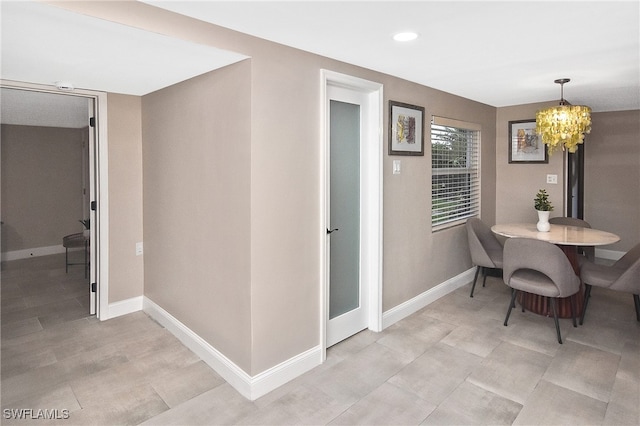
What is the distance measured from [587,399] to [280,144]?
2486 mm

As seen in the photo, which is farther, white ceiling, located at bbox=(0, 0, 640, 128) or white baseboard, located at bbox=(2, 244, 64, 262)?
white baseboard, located at bbox=(2, 244, 64, 262)

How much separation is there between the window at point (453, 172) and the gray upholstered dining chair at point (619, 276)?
1.35 m

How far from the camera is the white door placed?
3000mm

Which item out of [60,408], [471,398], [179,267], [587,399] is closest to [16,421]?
[60,408]

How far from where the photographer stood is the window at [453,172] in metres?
4.08

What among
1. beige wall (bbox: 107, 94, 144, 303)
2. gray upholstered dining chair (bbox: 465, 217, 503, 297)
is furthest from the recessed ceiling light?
beige wall (bbox: 107, 94, 144, 303)

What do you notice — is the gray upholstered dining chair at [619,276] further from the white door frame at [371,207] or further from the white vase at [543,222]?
the white door frame at [371,207]

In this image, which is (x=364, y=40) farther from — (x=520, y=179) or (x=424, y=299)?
(x=520, y=179)

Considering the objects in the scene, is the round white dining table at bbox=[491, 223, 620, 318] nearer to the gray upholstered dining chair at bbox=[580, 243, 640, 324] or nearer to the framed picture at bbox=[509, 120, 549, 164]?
the gray upholstered dining chair at bbox=[580, 243, 640, 324]

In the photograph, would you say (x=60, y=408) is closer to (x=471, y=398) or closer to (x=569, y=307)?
(x=471, y=398)

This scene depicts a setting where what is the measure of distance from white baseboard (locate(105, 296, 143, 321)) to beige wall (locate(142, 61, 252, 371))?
0.33 meters

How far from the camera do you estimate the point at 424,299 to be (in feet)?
12.9

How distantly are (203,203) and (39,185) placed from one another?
4.96 m

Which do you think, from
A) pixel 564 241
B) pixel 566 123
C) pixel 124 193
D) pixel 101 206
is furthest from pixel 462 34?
pixel 101 206
